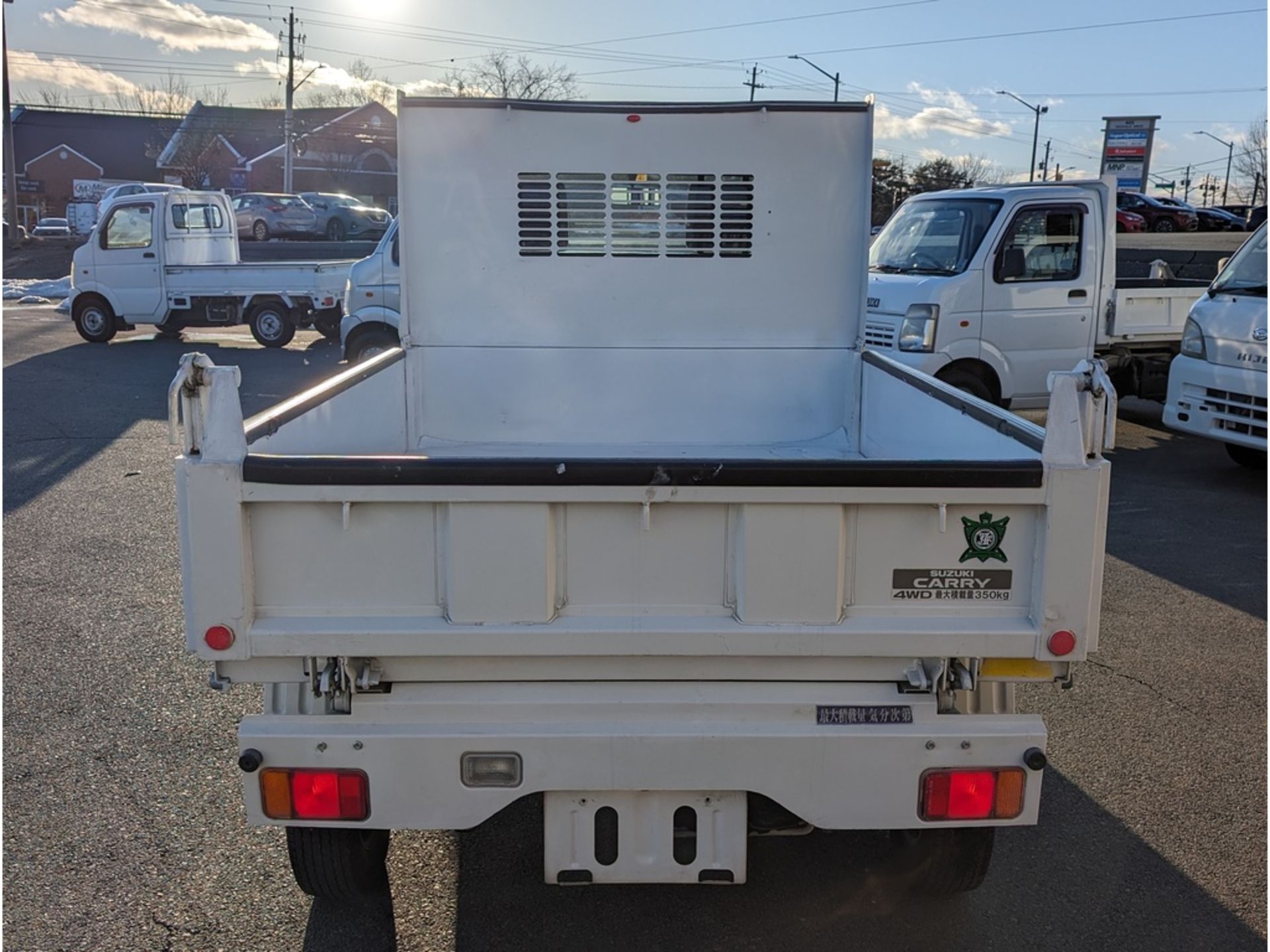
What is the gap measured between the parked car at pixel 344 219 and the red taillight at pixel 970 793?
38865mm

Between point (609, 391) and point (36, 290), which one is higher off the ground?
point (36, 290)

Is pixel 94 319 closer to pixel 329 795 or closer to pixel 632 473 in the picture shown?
pixel 329 795

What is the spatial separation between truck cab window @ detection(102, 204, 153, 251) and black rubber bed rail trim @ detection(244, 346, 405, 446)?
50.3 ft

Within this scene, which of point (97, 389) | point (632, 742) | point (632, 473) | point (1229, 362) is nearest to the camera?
point (632, 473)

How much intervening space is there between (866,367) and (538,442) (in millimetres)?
1529

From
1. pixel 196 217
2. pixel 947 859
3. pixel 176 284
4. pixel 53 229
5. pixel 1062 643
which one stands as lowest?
pixel 947 859

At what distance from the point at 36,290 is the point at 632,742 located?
29410mm

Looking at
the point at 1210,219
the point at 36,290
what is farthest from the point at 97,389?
the point at 1210,219

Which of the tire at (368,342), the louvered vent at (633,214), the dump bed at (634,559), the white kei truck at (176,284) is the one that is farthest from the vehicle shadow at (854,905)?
the white kei truck at (176,284)

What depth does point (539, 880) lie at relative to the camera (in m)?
3.74

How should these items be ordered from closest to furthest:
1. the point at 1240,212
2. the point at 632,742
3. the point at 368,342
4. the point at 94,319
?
the point at 632,742, the point at 368,342, the point at 94,319, the point at 1240,212

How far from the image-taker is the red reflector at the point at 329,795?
2.90m

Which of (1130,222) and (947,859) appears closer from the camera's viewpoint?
(947,859)

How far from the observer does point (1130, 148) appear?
52375mm
